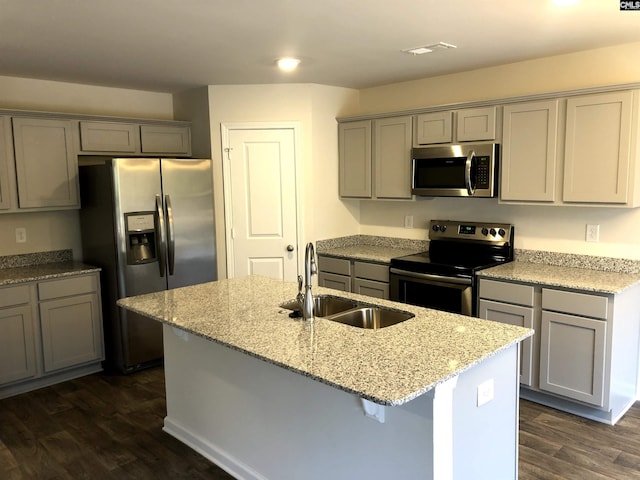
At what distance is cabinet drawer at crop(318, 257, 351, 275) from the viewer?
4609 millimetres

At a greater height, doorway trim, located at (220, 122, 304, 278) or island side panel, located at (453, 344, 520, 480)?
doorway trim, located at (220, 122, 304, 278)

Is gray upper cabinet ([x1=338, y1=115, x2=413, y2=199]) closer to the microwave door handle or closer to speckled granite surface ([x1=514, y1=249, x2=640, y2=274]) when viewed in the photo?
the microwave door handle

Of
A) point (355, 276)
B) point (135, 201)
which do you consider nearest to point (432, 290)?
point (355, 276)

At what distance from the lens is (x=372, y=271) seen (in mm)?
4398

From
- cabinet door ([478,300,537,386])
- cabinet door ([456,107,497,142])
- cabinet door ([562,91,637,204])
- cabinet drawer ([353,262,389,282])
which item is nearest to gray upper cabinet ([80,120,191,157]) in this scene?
cabinet drawer ([353,262,389,282])

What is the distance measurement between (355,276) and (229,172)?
146 centimetres

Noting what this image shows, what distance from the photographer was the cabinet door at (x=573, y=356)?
10.3 ft

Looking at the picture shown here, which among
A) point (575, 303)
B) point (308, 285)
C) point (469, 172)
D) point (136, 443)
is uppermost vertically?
point (469, 172)

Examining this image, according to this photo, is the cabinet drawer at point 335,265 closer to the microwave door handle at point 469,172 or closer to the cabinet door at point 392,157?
the cabinet door at point 392,157

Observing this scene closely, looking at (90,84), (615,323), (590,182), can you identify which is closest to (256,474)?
(615,323)

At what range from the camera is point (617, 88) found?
319 cm

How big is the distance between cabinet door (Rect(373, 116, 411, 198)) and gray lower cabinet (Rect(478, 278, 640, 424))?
4.10 ft

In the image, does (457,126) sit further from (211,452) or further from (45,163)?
(45,163)

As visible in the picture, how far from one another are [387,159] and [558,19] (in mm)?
1920
